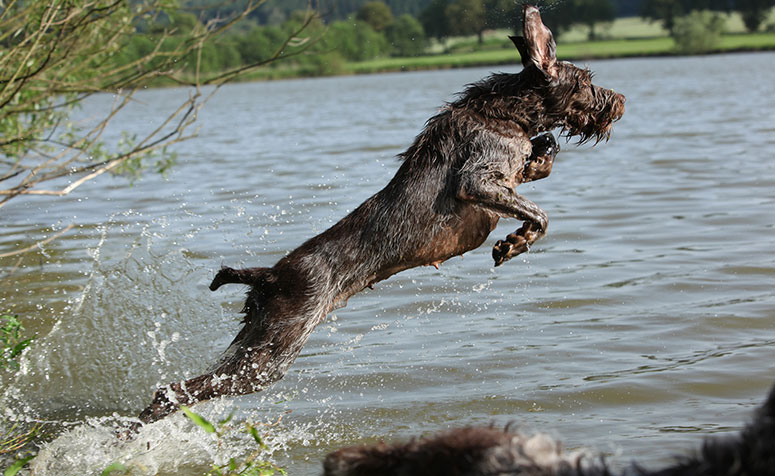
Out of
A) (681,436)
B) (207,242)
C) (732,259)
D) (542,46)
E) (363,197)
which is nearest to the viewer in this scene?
(681,436)

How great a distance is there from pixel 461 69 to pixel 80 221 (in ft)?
150

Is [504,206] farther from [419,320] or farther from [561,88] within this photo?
[419,320]

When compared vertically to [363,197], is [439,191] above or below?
above

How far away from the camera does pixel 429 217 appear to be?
5289 mm

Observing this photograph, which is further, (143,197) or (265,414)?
(143,197)

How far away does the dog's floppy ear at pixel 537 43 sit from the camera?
532 cm

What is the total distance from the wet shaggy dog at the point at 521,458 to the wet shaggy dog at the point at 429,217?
7.85ft

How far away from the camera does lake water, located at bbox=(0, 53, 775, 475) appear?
18.2ft

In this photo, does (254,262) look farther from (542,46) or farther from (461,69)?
(461,69)

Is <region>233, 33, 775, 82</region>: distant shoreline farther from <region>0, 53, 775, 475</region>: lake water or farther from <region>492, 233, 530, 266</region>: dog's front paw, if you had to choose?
<region>492, 233, 530, 266</region>: dog's front paw

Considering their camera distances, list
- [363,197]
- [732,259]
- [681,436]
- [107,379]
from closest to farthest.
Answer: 1. [681,436]
2. [107,379]
3. [732,259]
4. [363,197]

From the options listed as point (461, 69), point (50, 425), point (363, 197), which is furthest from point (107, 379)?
point (461, 69)

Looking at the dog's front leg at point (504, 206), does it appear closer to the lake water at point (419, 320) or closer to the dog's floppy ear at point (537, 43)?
the dog's floppy ear at point (537, 43)

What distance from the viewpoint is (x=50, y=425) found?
19.7 feet
